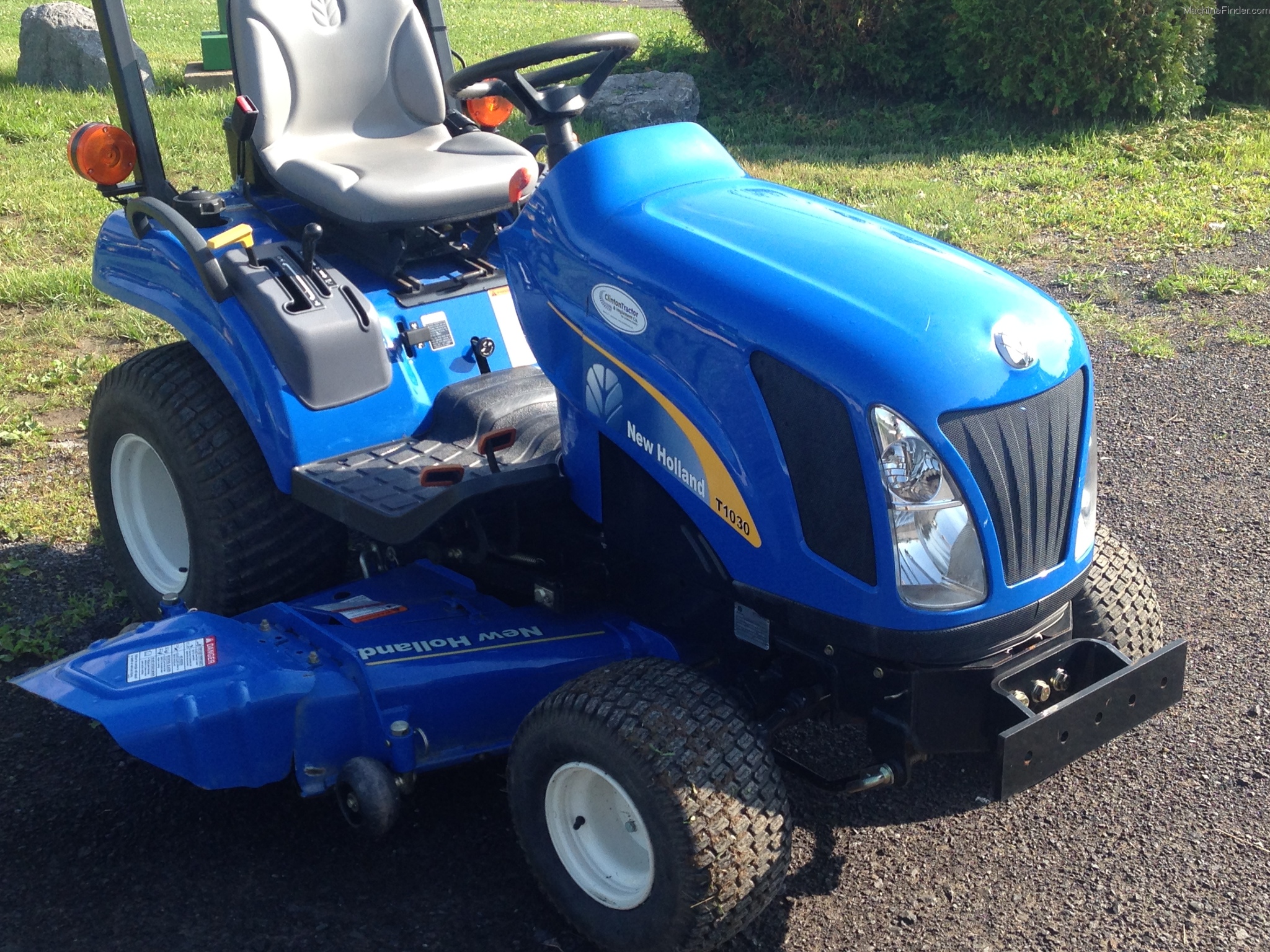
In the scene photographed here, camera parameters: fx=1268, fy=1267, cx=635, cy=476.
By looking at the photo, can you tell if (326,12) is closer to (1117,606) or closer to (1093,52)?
(1117,606)

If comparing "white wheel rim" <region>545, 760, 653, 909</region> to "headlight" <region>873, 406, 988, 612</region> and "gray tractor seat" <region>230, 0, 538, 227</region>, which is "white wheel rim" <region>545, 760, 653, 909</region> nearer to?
"headlight" <region>873, 406, 988, 612</region>

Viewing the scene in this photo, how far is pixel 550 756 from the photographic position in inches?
89.4

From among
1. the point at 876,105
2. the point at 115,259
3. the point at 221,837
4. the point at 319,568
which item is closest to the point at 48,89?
the point at 876,105

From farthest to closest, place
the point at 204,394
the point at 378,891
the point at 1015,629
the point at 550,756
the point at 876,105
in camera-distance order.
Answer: the point at 876,105 < the point at 204,394 < the point at 378,891 < the point at 550,756 < the point at 1015,629

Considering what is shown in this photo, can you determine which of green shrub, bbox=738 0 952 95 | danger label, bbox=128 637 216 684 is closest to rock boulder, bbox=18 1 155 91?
green shrub, bbox=738 0 952 95

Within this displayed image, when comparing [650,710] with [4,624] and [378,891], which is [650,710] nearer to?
[378,891]

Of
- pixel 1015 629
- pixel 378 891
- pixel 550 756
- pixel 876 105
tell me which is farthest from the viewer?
pixel 876 105

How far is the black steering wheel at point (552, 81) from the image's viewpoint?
2650mm

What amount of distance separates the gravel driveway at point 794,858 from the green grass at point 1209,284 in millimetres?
3029

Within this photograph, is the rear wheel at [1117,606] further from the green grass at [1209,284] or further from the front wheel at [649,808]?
the green grass at [1209,284]

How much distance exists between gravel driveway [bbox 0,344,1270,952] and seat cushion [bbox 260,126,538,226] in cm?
133

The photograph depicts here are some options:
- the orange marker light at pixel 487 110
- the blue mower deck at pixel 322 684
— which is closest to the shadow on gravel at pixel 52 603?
the blue mower deck at pixel 322 684

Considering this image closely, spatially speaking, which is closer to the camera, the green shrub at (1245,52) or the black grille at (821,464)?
the black grille at (821,464)

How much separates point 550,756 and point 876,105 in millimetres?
7630
